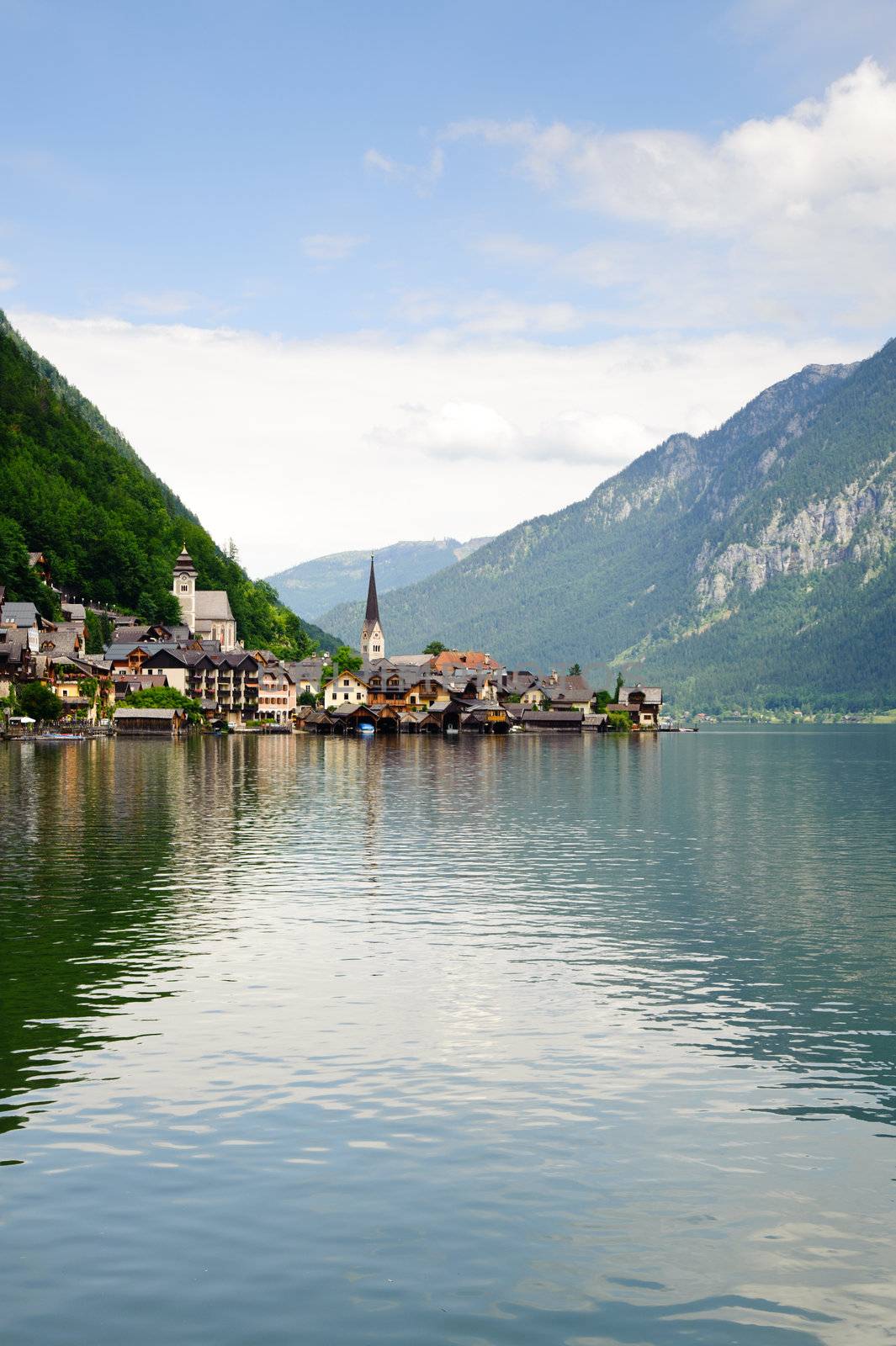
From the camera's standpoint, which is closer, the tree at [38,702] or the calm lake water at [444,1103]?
the calm lake water at [444,1103]

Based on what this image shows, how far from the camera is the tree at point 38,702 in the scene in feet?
624

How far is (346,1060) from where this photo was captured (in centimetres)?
2631

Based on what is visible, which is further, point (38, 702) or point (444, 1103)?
point (38, 702)

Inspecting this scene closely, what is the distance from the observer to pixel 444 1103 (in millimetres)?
23844

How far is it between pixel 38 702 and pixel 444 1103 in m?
177

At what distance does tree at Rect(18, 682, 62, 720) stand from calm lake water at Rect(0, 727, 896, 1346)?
139757 mm

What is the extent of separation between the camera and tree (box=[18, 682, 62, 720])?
7485 inches

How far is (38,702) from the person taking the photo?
624ft

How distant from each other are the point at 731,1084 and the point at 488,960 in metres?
11.9

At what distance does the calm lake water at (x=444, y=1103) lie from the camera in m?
16.4

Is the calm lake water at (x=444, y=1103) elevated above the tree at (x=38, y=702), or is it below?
below

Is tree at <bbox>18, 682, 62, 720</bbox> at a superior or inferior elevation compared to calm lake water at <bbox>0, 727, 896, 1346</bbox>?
superior

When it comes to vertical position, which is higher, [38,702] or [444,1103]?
[38,702]

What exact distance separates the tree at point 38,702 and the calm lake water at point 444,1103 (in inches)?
5502
